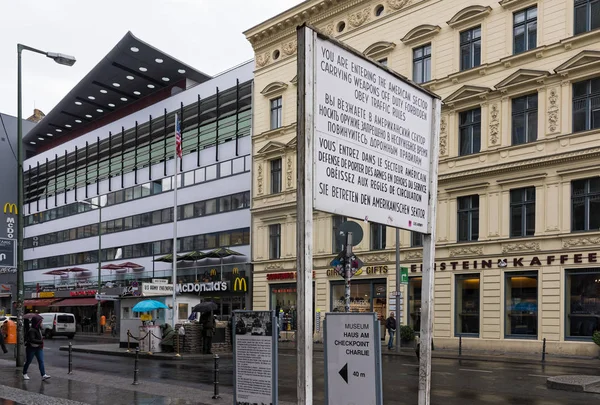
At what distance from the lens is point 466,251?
31.9 m

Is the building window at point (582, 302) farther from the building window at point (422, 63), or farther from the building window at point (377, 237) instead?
the building window at point (422, 63)

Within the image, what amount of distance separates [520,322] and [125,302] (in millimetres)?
18475

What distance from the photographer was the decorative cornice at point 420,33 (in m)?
34.1

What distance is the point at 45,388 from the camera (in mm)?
16141

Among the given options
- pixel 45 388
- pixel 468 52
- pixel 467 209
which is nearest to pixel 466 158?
pixel 467 209

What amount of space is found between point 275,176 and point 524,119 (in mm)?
16890

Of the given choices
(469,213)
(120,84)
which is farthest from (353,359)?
(120,84)

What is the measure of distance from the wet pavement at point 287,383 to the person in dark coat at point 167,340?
280cm

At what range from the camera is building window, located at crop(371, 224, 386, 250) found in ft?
119

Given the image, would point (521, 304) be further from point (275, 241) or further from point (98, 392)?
point (98, 392)

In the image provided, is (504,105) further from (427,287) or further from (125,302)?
(427,287)

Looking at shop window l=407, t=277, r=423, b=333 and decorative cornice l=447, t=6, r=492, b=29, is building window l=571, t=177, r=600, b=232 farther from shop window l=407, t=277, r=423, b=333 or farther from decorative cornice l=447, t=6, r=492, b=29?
decorative cornice l=447, t=6, r=492, b=29

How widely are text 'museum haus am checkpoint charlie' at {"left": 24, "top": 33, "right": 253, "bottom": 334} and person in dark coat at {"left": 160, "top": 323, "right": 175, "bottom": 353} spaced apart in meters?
4.60

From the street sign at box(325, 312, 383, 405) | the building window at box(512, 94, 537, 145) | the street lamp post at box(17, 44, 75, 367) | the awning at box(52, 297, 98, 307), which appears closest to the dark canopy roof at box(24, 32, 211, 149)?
the awning at box(52, 297, 98, 307)
